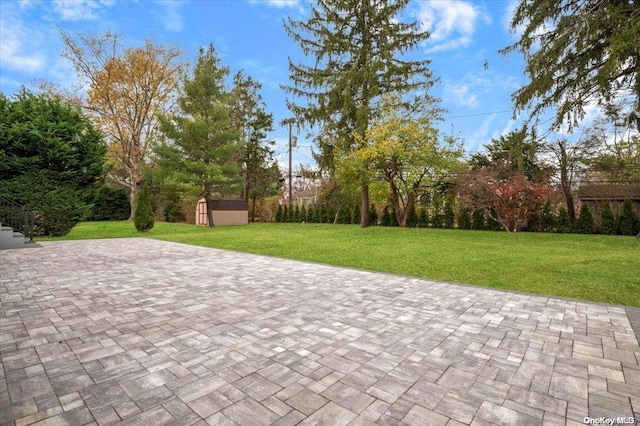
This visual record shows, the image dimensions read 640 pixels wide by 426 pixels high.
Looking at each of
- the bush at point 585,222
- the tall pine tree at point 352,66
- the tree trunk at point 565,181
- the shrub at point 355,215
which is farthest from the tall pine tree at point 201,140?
the bush at point 585,222

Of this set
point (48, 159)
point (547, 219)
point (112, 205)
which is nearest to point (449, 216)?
point (547, 219)

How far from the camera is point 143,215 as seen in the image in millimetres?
15078

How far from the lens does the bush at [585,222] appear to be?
46.8 feet

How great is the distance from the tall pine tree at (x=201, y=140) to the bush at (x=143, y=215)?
8.08 feet

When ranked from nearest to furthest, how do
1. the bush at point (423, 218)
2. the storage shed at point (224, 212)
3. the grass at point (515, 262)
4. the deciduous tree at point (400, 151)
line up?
the grass at point (515, 262) < the deciduous tree at point (400, 151) < the bush at point (423, 218) < the storage shed at point (224, 212)

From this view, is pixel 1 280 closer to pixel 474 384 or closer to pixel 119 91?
pixel 474 384

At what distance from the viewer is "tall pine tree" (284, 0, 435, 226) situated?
15.6 metres

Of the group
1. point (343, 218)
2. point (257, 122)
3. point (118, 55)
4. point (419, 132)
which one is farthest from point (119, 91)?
point (419, 132)

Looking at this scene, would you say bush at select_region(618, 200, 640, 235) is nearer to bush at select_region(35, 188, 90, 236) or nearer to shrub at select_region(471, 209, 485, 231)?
shrub at select_region(471, 209, 485, 231)

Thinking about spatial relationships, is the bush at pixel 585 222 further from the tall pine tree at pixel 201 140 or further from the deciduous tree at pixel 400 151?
the tall pine tree at pixel 201 140

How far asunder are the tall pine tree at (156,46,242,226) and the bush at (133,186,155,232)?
8.08ft

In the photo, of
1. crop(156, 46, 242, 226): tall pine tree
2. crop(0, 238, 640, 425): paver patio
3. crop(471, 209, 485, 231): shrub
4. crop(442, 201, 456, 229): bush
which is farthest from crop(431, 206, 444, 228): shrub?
crop(0, 238, 640, 425): paver patio

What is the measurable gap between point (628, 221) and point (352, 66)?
13.8m

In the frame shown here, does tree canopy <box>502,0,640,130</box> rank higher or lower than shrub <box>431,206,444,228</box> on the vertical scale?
higher
